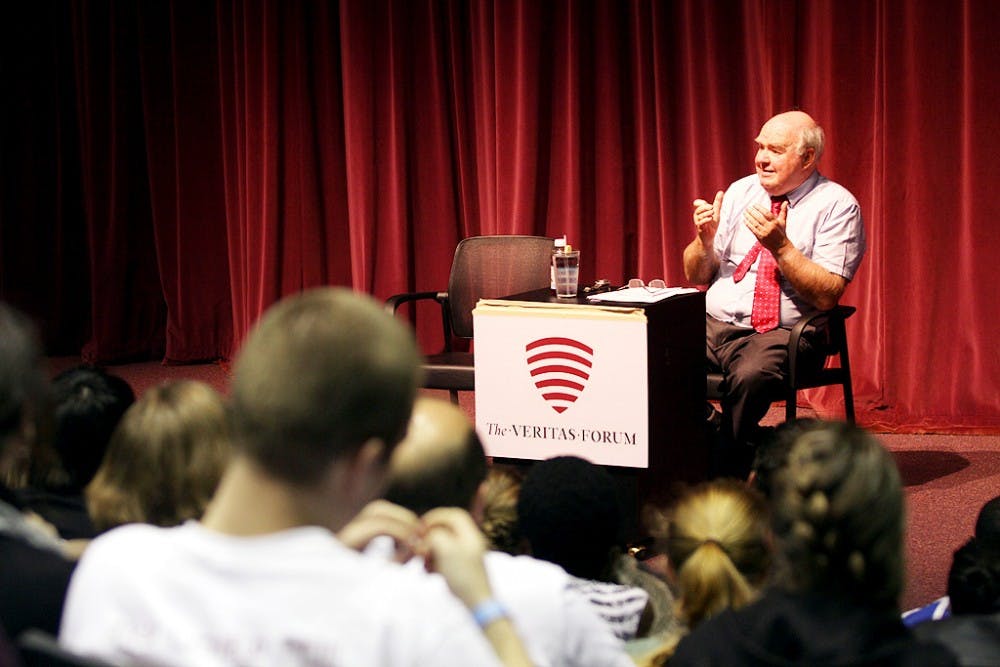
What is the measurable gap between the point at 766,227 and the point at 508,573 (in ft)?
8.50

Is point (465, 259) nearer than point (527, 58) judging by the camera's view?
Yes

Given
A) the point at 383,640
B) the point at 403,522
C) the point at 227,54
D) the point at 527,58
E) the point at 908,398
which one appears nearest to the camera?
the point at 383,640

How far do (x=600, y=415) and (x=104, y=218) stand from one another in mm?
4394

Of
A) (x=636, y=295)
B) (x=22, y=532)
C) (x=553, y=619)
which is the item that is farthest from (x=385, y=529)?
(x=636, y=295)

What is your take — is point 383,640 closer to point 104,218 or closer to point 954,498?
point 954,498

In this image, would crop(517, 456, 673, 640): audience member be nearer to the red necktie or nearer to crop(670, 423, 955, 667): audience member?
crop(670, 423, 955, 667): audience member

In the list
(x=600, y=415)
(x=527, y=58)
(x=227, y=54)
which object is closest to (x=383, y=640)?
(x=600, y=415)

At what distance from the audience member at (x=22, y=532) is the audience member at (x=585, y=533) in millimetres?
691

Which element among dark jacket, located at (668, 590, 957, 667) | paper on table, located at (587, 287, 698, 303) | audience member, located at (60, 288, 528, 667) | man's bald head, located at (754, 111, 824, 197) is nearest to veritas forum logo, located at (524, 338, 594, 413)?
paper on table, located at (587, 287, 698, 303)

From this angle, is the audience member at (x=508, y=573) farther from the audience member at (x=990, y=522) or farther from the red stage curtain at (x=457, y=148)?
the red stage curtain at (x=457, y=148)

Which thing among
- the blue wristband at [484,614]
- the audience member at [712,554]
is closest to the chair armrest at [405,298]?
the audience member at [712,554]

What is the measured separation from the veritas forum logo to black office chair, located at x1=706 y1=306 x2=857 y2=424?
25.5 inches

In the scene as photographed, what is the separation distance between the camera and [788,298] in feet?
13.4

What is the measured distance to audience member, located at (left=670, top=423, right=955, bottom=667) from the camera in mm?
1257
